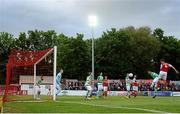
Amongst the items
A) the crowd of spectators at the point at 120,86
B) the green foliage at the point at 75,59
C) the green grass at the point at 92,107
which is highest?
the green foliage at the point at 75,59

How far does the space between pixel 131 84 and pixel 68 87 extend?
829 inches

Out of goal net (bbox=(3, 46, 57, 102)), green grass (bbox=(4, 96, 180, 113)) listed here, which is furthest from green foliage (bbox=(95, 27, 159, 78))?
green grass (bbox=(4, 96, 180, 113))

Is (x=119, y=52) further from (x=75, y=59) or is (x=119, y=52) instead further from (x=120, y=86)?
(x=120, y=86)

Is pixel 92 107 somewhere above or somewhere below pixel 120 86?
below

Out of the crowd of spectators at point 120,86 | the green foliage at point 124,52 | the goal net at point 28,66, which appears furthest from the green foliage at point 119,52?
the goal net at point 28,66

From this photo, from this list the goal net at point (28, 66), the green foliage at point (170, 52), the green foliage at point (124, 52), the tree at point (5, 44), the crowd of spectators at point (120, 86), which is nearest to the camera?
the goal net at point (28, 66)

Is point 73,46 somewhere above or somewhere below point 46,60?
above

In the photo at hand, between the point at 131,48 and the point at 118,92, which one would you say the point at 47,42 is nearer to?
the point at 131,48

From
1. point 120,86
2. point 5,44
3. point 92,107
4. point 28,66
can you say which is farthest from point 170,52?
point 92,107

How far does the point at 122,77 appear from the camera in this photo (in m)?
90.3

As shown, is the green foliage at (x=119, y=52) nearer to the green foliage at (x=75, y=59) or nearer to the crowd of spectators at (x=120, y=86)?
the green foliage at (x=75, y=59)

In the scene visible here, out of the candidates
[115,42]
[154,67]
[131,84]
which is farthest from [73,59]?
[131,84]

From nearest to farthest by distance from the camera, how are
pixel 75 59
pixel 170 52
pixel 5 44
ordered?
pixel 75 59
pixel 170 52
pixel 5 44

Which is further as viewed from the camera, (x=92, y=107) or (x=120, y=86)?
(x=120, y=86)
